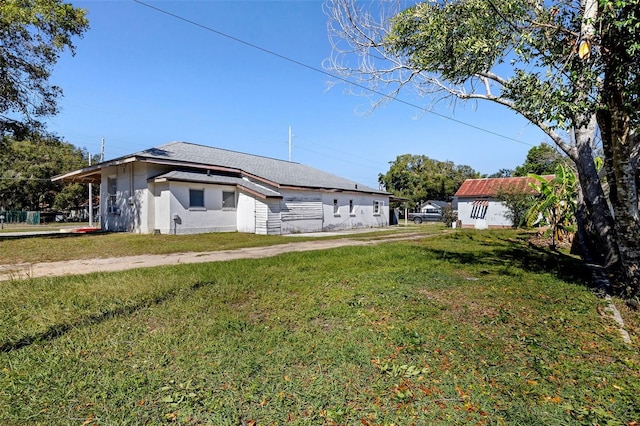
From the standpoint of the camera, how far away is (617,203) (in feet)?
19.3

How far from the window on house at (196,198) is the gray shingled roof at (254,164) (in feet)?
5.68

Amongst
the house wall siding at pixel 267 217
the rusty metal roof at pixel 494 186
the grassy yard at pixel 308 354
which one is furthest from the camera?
the rusty metal roof at pixel 494 186

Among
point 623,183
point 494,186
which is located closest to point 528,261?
point 623,183

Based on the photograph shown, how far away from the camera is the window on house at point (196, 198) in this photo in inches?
698

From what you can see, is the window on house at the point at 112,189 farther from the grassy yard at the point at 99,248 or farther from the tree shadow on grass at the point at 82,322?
the tree shadow on grass at the point at 82,322

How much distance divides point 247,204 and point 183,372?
16673mm

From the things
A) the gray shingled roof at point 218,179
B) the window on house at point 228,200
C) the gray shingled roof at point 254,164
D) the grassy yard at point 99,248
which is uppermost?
the gray shingled roof at point 254,164

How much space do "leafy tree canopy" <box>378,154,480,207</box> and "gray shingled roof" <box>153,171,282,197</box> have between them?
38102 mm

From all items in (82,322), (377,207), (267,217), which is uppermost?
(377,207)

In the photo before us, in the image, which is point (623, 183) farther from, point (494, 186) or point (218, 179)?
point (494, 186)

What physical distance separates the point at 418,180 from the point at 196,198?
45.0 metres

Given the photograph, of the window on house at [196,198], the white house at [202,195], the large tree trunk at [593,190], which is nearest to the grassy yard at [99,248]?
the white house at [202,195]

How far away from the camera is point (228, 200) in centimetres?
1964

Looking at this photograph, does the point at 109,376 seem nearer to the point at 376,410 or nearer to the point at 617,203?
the point at 376,410
